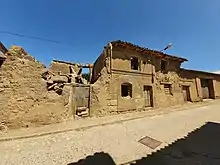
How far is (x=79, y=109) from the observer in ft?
35.0

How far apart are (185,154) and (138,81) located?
8885 mm

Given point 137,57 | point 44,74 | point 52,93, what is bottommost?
point 52,93

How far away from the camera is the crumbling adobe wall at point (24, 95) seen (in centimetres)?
810

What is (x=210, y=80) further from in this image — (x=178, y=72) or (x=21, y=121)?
(x=21, y=121)

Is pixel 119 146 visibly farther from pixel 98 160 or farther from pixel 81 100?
pixel 81 100

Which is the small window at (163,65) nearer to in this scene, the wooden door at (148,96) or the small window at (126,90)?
the wooden door at (148,96)

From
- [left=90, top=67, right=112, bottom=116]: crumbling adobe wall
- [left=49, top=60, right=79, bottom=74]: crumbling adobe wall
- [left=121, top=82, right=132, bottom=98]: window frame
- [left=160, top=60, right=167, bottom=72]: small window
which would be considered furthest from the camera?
[left=160, top=60, right=167, bottom=72]: small window

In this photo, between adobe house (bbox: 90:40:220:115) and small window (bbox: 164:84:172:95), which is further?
small window (bbox: 164:84:172:95)

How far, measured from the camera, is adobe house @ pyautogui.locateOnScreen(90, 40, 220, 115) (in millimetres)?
11961

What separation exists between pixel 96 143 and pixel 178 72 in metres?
14.2

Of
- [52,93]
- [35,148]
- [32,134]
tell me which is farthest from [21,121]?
[35,148]

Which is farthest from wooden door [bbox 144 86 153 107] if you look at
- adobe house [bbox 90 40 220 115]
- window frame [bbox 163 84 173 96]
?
window frame [bbox 163 84 173 96]

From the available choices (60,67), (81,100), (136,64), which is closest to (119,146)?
(81,100)

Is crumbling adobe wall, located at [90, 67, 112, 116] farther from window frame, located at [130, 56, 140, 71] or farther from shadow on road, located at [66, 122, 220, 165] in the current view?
shadow on road, located at [66, 122, 220, 165]
